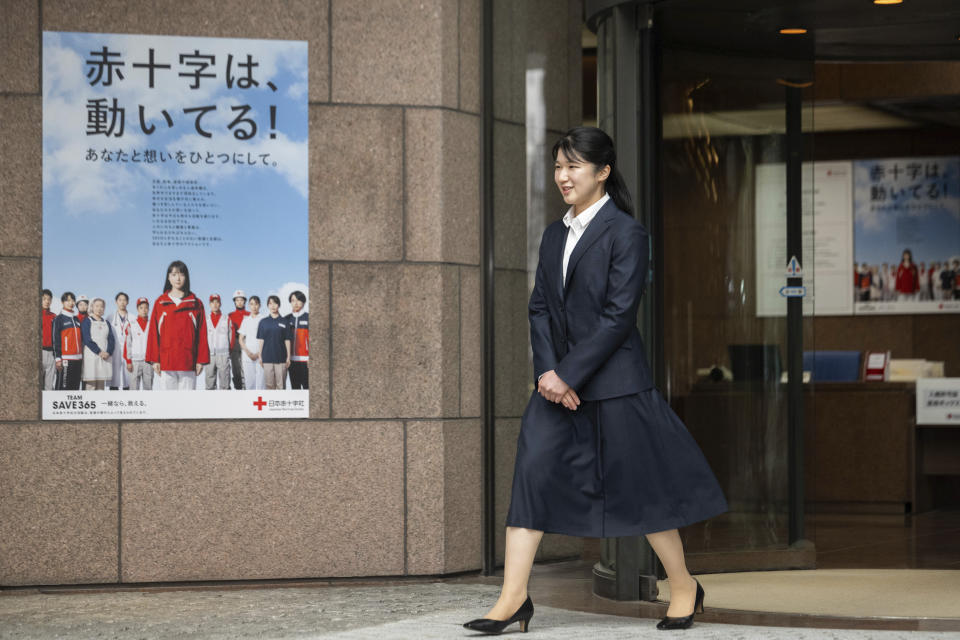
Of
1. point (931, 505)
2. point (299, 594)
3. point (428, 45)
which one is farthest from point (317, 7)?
point (931, 505)

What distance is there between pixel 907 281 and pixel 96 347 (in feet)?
27.6

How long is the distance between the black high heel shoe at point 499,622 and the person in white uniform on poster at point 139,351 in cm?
213

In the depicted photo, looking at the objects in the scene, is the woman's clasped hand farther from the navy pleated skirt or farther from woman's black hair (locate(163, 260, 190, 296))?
woman's black hair (locate(163, 260, 190, 296))

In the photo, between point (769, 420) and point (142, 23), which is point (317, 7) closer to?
point (142, 23)

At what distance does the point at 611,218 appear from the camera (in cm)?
506

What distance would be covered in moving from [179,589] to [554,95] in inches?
121

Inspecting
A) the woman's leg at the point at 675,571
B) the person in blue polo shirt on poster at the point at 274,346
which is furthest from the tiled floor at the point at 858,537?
the person in blue polo shirt on poster at the point at 274,346

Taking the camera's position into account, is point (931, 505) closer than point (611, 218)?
No

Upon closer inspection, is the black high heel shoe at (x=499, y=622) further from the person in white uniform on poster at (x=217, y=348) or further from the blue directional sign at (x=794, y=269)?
the blue directional sign at (x=794, y=269)

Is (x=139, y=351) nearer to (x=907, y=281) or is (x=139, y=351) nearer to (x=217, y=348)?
(x=217, y=348)

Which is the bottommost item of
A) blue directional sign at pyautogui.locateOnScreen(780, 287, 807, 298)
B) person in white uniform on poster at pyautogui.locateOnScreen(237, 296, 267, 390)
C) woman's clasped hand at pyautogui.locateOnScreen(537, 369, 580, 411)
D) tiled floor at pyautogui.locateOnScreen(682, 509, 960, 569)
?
tiled floor at pyautogui.locateOnScreen(682, 509, 960, 569)

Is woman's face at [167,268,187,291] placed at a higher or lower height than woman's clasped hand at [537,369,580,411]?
higher

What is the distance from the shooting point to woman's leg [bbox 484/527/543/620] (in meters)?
4.90

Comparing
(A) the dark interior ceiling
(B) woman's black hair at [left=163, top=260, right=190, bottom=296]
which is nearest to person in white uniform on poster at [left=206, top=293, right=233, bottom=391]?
(B) woman's black hair at [left=163, top=260, right=190, bottom=296]
